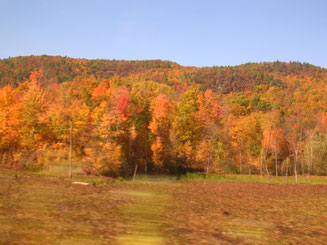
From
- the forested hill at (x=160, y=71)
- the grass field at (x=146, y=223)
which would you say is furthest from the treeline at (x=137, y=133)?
the forested hill at (x=160, y=71)

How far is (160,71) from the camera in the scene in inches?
6344

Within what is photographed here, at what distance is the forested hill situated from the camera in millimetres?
123625

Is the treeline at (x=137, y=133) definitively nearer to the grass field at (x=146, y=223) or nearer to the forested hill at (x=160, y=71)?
the grass field at (x=146, y=223)

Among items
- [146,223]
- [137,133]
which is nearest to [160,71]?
[137,133]

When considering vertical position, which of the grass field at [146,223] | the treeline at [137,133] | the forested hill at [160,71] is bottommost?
the grass field at [146,223]

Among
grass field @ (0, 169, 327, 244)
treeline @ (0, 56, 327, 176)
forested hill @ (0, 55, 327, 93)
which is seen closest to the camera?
grass field @ (0, 169, 327, 244)

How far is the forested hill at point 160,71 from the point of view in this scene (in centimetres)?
12362

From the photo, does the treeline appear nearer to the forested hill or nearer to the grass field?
the grass field

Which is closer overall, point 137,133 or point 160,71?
point 137,133

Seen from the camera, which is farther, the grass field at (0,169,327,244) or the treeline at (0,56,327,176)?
the treeline at (0,56,327,176)

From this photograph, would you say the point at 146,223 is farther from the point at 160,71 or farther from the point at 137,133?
the point at 160,71

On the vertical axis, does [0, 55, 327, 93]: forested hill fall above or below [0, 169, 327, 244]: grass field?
above

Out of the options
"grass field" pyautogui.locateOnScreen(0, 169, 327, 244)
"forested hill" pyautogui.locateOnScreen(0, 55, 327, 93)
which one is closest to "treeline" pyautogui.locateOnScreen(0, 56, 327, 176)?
"grass field" pyautogui.locateOnScreen(0, 169, 327, 244)

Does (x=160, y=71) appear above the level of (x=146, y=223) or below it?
above
